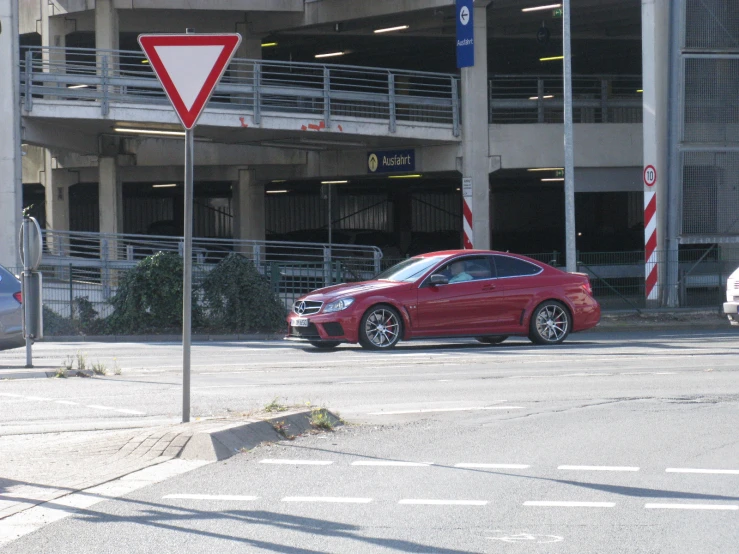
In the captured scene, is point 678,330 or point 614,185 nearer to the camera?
point 678,330

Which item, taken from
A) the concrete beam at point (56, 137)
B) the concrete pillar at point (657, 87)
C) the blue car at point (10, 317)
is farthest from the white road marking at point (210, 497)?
the concrete beam at point (56, 137)

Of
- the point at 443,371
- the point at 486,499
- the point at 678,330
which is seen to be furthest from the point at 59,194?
the point at 486,499

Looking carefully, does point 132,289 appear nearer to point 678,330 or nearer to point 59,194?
point 678,330

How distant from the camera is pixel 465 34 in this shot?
26.5 meters

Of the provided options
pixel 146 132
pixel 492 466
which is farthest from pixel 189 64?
pixel 146 132

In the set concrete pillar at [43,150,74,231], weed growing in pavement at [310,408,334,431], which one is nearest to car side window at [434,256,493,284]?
weed growing in pavement at [310,408,334,431]

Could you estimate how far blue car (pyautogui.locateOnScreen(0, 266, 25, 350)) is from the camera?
585 inches

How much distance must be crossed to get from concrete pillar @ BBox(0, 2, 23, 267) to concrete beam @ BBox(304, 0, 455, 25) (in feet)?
28.0

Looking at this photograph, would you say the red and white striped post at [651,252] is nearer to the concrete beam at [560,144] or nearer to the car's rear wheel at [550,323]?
the concrete beam at [560,144]

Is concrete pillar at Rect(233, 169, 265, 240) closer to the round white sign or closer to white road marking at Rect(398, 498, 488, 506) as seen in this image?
the round white sign

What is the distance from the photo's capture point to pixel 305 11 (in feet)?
96.6

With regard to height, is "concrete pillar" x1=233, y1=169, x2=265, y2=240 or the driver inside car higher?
"concrete pillar" x1=233, y1=169, x2=265, y2=240

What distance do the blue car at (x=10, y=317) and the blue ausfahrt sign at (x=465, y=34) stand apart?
14.7m

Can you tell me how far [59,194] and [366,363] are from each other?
2291 cm
